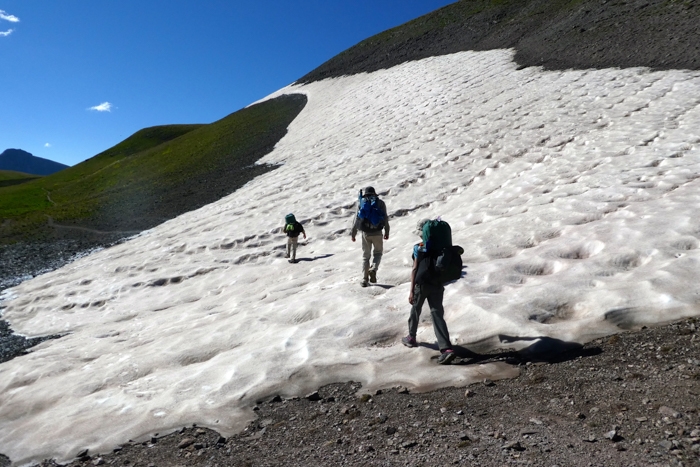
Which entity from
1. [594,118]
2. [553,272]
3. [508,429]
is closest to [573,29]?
[594,118]

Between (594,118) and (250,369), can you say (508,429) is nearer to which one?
(250,369)

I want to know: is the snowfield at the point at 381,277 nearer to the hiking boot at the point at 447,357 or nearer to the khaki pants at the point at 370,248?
the hiking boot at the point at 447,357

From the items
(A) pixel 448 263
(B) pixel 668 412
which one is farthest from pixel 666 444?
(A) pixel 448 263

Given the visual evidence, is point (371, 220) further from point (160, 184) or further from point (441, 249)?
point (160, 184)

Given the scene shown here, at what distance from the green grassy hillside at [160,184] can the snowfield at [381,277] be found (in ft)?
→ 22.5

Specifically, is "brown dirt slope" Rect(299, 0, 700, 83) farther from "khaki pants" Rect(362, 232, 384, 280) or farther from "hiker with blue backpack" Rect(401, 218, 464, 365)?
"hiker with blue backpack" Rect(401, 218, 464, 365)

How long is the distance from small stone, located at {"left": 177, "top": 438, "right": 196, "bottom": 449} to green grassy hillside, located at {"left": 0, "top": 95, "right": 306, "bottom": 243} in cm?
2469

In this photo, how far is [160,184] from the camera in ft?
141

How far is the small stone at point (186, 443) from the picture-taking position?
21.9 feet

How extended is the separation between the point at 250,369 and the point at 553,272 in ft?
21.3

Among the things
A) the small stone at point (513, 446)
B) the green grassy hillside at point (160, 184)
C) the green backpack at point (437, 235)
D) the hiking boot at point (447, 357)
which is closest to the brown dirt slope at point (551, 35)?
the green grassy hillside at point (160, 184)

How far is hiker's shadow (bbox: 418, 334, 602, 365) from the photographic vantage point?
7.00 metres

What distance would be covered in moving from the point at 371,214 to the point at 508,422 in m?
6.21

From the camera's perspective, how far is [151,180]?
152 ft
